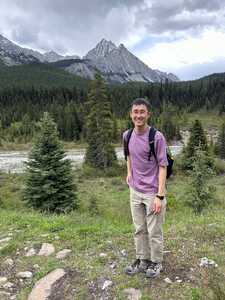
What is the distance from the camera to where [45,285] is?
5.12m

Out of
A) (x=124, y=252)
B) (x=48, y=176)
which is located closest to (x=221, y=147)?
(x=48, y=176)

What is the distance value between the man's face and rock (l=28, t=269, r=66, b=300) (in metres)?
2.54

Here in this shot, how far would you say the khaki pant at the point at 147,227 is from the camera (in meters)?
4.83

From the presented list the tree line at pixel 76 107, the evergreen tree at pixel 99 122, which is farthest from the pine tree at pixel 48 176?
the tree line at pixel 76 107

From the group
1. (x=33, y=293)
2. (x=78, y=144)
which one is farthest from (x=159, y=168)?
(x=78, y=144)

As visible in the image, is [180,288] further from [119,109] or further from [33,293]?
[119,109]

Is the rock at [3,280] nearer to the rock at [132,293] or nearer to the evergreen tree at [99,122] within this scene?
the rock at [132,293]

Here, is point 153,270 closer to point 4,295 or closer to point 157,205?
point 157,205

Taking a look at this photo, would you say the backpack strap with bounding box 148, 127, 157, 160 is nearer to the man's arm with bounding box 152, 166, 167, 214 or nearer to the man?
the man

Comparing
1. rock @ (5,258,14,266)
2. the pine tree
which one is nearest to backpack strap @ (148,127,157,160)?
rock @ (5,258,14,266)

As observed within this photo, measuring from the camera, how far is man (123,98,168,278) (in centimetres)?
468

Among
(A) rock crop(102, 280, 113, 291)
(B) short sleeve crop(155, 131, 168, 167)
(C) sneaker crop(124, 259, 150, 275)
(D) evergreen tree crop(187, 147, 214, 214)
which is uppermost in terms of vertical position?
(B) short sleeve crop(155, 131, 168, 167)

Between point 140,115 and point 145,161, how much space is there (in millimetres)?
618

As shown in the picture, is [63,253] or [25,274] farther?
[63,253]
